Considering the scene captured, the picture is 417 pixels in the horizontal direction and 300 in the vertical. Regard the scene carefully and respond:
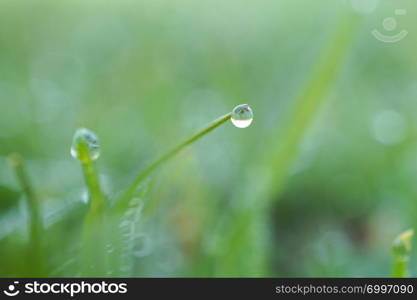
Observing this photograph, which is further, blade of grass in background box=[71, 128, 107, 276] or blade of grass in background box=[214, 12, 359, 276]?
blade of grass in background box=[214, 12, 359, 276]

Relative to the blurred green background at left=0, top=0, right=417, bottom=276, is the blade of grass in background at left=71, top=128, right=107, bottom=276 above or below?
below

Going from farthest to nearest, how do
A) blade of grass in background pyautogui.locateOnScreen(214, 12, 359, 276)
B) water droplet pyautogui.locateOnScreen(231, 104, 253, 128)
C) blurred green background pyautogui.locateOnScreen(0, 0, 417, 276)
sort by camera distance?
blurred green background pyautogui.locateOnScreen(0, 0, 417, 276), blade of grass in background pyautogui.locateOnScreen(214, 12, 359, 276), water droplet pyautogui.locateOnScreen(231, 104, 253, 128)

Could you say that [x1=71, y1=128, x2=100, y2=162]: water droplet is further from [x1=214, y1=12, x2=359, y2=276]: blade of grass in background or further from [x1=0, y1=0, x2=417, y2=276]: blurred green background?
[x1=214, y1=12, x2=359, y2=276]: blade of grass in background

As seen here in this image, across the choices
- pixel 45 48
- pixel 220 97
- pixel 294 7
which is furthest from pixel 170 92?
pixel 294 7

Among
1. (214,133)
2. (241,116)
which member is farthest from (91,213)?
(214,133)

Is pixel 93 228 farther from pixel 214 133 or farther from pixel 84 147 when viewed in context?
pixel 214 133

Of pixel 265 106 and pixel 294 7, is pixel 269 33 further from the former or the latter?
pixel 265 106

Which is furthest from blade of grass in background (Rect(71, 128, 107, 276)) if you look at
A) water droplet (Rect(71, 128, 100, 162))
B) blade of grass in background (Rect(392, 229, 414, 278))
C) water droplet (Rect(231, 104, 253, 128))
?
blade of grass in background (Rect(392, 229, 414, 278))

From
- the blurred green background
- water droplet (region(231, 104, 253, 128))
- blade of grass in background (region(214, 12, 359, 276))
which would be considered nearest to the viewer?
water droplet (region(231, 104, 253, 128))
